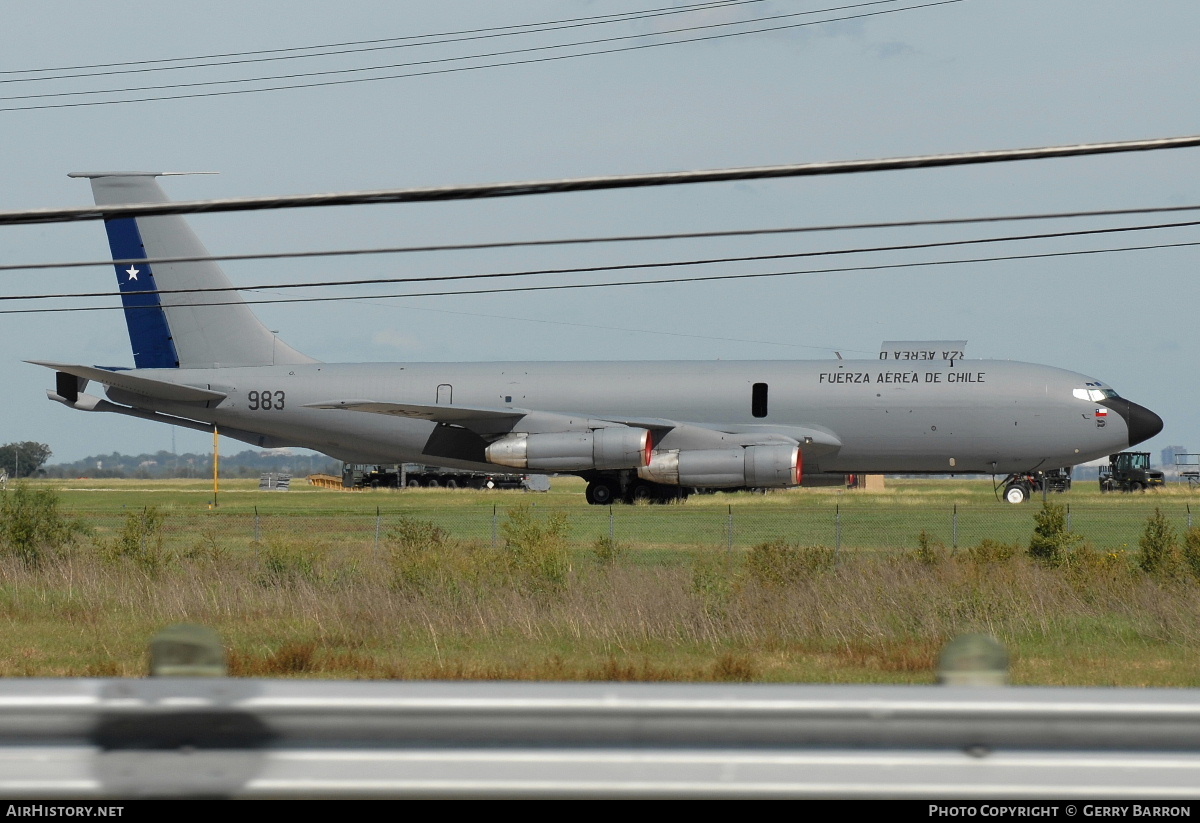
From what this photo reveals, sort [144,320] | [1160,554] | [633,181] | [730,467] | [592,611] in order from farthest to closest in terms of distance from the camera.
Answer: [144,320]
[730,467]
[1160,554]
[592,611]
[633,181]

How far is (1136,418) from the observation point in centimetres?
3412

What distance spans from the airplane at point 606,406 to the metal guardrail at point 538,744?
1115 inches

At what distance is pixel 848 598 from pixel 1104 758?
38.4 ft

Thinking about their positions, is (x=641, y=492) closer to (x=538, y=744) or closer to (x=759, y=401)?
(x=759, y=401)

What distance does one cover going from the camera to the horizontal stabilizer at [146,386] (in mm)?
35031

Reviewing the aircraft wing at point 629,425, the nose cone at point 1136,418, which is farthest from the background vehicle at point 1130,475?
the aircraft wing at point 629,425

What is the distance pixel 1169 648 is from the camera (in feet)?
43.8

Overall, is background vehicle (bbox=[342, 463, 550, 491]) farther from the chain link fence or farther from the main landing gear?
the main landing gear

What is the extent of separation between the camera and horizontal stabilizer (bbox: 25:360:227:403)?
115 feet

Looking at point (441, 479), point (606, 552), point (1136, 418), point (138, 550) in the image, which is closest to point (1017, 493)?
point (1136, 418)

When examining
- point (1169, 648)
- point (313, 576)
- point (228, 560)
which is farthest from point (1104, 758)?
point (228, 560)

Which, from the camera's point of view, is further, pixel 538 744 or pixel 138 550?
pixel 138 550

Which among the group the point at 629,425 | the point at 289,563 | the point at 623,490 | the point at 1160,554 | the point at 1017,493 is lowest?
the point at 289,563

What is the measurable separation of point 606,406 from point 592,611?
20377mm
